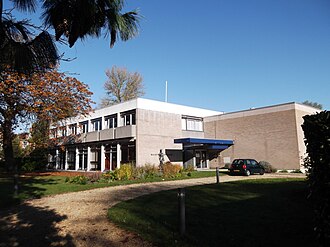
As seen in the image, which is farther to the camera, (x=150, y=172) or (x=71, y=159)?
(x=71, y=159)

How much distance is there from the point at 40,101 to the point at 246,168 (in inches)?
613

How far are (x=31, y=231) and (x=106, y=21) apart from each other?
15.2 feet

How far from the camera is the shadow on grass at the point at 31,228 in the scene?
506 cm

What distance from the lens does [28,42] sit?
378 cm

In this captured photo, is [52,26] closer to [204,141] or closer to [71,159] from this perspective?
[204,141]

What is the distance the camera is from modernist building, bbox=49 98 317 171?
24.6 meters

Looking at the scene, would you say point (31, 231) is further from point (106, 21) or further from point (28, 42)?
point (106, 21)

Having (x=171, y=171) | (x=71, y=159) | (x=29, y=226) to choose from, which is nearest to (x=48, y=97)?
(x=171, y=171)

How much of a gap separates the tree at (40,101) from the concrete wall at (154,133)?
210 inches

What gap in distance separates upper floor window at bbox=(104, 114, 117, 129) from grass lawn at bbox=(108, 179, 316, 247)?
21.5 m

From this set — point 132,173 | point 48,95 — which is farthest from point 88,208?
point 48,95

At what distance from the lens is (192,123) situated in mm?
31625

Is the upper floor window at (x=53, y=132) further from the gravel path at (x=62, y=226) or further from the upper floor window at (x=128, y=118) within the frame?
the gravel path at (x=62, y=226)

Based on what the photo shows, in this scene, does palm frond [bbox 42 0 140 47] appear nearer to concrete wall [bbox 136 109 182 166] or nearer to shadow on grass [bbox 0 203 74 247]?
shadow on grass [bbox 0 203 74 247]
